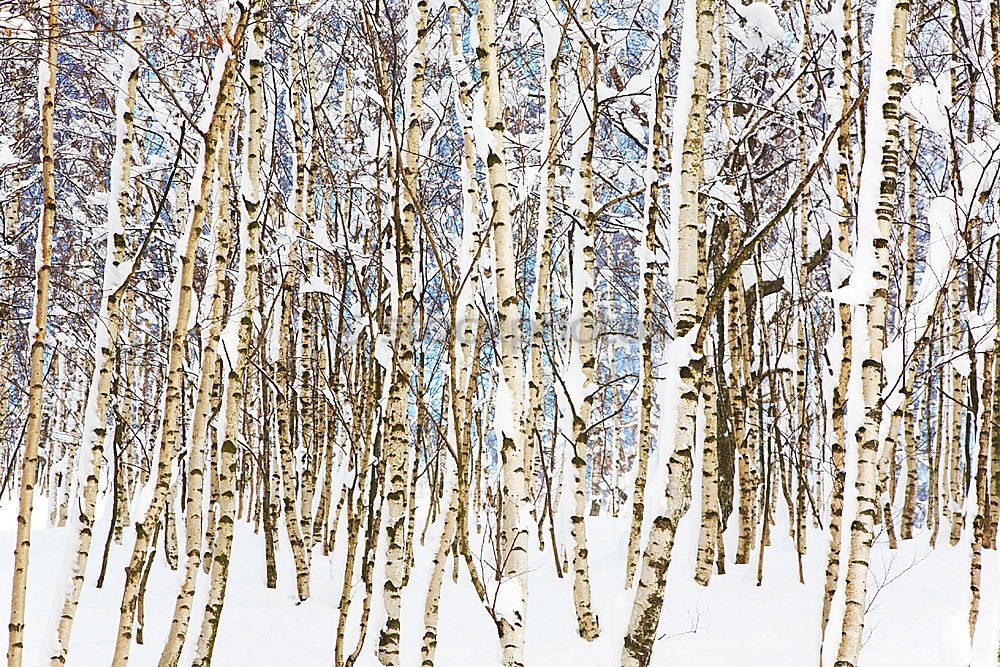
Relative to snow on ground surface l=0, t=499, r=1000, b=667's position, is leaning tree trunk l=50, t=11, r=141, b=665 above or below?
above

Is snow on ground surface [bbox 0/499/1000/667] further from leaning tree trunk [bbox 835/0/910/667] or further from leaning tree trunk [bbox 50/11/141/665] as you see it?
leaning tree trunk [bbox 835/0/910/667]

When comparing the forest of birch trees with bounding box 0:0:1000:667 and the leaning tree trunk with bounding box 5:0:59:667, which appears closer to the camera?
the leaning tree trunk with bounding box 5:0:59:667

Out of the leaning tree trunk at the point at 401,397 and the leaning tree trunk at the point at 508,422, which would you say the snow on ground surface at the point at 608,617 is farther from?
the leaning tree trunk at the point at 508,422

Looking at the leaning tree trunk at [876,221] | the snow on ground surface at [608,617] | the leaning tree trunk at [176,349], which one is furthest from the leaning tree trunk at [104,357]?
the leaning tree trunk at [876,221]

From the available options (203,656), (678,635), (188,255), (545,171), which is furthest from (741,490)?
(188,255)

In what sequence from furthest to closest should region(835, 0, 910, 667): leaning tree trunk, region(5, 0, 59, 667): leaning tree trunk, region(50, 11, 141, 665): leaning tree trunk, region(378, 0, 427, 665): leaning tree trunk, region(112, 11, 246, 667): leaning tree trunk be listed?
region(378, 0, 427, 665): leaning tree trunk < region(50, 11, 141, 665): leaning tree trunk < region(112, 11, 246, 667): leaning tree trunk < region(835, 0, 910, 667): leaning tree trunk < region(5, 0, 59, 667): leaning tree trunk

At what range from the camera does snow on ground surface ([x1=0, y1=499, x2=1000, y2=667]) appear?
4.24 meters

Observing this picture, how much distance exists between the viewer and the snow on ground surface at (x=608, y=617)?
13.9ft

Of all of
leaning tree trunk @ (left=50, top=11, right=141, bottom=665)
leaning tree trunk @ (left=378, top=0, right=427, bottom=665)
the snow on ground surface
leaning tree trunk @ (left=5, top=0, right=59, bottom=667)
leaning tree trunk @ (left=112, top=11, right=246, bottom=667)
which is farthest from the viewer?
the snow on ground surface

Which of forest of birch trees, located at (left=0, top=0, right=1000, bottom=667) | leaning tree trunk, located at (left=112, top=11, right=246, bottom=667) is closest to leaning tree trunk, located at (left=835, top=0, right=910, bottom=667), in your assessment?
forest of birch trees, located at (left=0, top=0, right=1000, bottom=667)

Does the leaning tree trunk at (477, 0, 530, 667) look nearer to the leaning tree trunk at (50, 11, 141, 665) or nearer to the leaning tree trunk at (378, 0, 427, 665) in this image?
the leaning tree trunk at (378, 0, 427, 665)

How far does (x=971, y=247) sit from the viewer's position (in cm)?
369

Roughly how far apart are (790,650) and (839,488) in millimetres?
1109

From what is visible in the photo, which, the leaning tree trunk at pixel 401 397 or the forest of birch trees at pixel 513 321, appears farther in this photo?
the leaning tree trunk at pixel 401 397
